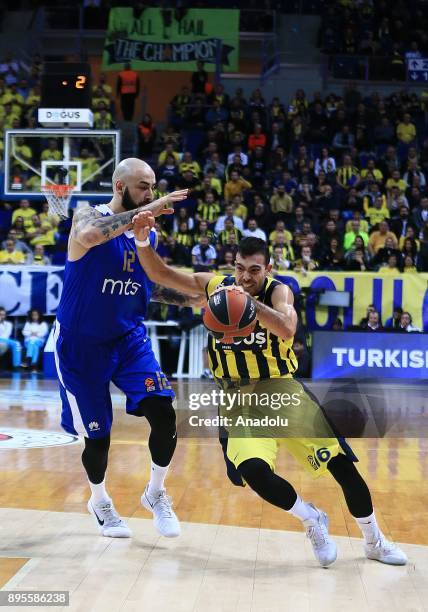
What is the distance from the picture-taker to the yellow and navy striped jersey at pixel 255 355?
5.29 meters

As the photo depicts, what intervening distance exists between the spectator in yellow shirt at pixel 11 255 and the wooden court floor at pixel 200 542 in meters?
8.20

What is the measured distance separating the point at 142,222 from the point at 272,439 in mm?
1417

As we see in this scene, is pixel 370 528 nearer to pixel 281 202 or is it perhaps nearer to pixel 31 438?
pixel 31 438

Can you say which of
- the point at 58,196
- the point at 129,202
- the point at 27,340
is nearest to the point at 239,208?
the point at 27,340

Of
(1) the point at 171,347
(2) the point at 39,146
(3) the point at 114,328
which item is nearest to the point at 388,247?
(1) the point at 171,347

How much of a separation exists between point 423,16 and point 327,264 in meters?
11.7

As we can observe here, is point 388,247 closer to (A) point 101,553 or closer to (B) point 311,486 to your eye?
(B) point 311,486

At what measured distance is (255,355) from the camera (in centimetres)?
532

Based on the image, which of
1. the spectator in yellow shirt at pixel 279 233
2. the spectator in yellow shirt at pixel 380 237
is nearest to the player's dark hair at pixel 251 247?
the spectator in yellow shirt at pixel 279 233

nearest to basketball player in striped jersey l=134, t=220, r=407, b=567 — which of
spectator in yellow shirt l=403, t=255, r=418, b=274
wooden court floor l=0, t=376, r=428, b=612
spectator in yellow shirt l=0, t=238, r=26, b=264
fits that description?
wooden court floor l=0, t=376, r=428, b=612

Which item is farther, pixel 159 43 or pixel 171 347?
pixel 159 43

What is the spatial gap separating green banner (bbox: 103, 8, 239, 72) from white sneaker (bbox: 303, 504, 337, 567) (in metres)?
20.2

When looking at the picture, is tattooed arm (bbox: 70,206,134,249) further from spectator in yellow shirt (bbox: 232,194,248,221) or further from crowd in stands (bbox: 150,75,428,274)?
spectator in yellow shirt (bbox: 232,194,248,221)

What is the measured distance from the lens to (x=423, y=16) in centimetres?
2548
